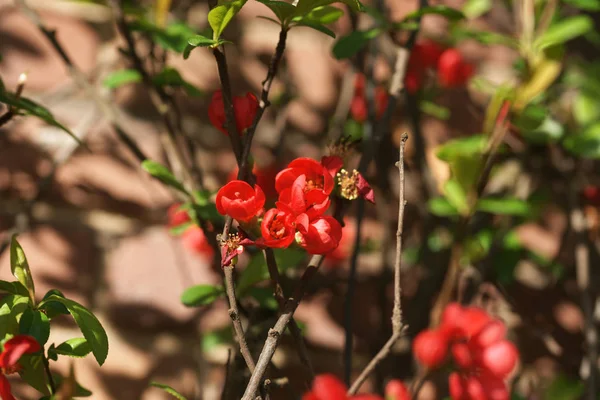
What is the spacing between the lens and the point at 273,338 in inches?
13.6

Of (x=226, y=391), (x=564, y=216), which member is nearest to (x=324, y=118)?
(x=564, y=216)

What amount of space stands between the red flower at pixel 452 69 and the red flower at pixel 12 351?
571 mm

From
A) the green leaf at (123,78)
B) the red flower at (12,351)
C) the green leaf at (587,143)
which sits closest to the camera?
the red flower at (12,351)

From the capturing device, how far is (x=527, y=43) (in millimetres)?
665

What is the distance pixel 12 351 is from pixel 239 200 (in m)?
0.14

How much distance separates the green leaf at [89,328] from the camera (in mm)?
353

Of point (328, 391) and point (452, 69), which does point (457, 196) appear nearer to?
point (452, 69)

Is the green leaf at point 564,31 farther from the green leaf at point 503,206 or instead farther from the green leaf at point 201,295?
the green leaf at point 201,295

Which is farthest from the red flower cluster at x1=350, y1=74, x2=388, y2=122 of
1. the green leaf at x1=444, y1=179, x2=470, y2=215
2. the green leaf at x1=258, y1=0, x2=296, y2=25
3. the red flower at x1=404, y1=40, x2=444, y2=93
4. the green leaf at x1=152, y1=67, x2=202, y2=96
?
the green leaf at x1=258, y1=0, x2=296, y2=25

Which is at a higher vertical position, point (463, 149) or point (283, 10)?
point (283, 10)

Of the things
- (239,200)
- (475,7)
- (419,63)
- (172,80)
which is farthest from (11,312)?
(475,7)

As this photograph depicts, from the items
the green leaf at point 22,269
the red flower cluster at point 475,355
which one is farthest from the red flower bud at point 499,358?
the green leaf at point 22,269

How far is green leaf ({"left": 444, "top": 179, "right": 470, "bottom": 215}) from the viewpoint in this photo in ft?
2.05

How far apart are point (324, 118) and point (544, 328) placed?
0.38 m
